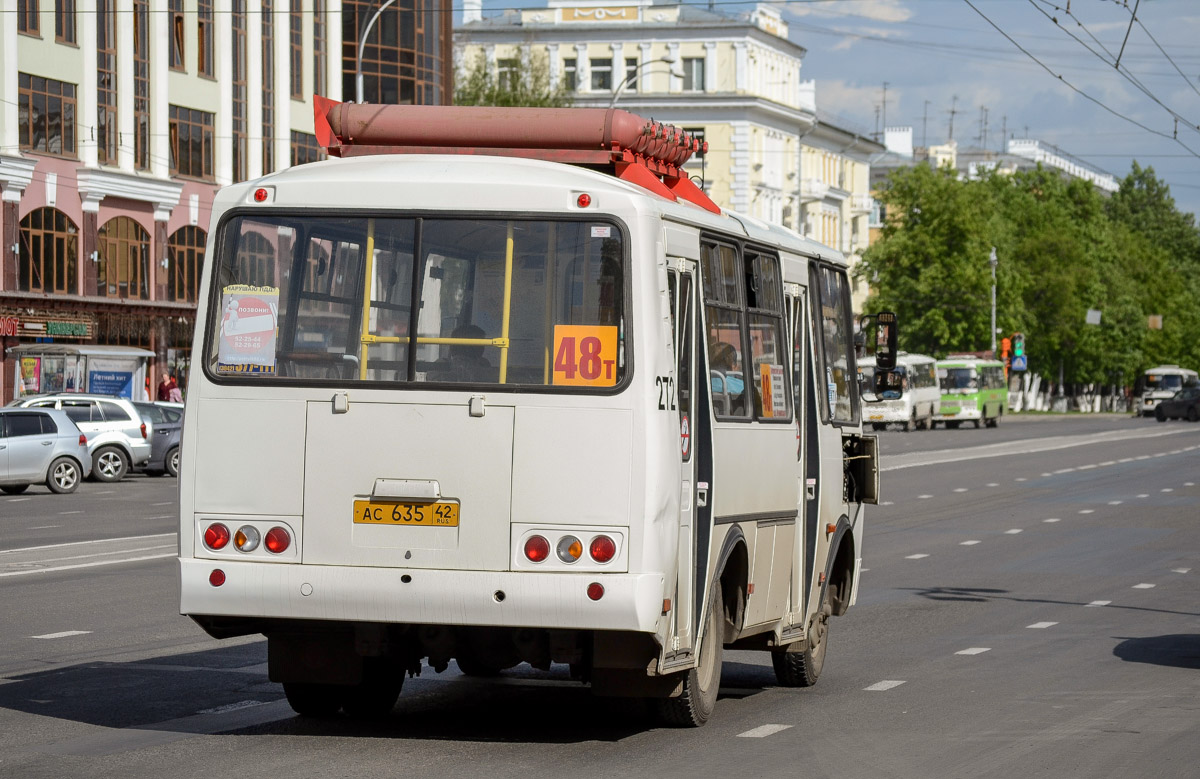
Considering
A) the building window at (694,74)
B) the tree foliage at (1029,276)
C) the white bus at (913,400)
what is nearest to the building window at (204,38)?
the white bus at (913,400)

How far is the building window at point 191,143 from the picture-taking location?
5553cm

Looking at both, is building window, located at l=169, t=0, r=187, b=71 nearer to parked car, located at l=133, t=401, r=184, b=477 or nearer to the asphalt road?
parked car, located at l=133, t=401, r=184, b=477

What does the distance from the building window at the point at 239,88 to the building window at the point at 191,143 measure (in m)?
1.23

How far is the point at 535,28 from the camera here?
3927 inches

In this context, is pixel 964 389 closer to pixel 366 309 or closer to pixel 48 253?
pixel 48 253

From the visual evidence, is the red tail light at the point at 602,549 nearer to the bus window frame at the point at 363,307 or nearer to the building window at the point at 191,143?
the bus window frame at the point at 363,307

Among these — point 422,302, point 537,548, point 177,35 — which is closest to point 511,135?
point 422,302

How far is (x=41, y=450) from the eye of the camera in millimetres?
31344

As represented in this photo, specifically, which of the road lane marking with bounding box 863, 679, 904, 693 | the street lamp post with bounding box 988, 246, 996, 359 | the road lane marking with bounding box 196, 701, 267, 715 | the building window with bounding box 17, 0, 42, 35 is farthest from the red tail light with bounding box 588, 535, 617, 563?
the street lamp post with bounding box 988, 246, 996, 359

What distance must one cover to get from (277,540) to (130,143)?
46.8 meters

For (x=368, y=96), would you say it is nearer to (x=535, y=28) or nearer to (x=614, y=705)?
(x=535, y=28)

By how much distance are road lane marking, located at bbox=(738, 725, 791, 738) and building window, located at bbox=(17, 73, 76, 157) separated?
42870mm

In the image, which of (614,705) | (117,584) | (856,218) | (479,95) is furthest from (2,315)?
(856,218)

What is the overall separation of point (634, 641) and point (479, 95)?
201ft
